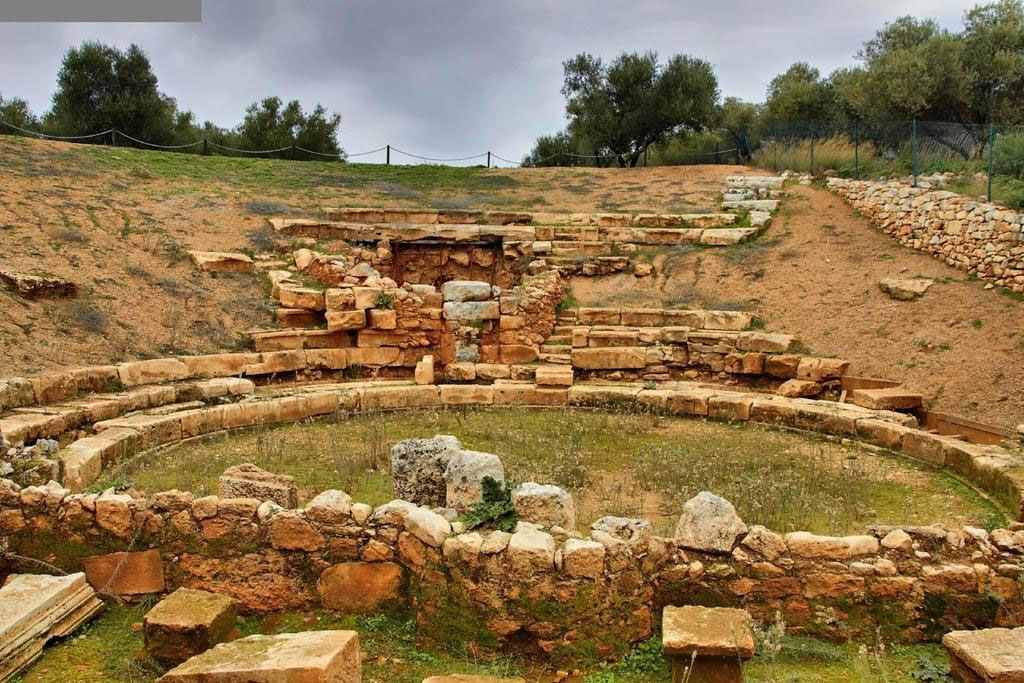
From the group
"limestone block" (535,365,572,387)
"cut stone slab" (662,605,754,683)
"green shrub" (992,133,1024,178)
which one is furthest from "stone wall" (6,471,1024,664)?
"green shrub" (992,133,1024,178)

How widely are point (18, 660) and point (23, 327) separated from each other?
26.7 feet

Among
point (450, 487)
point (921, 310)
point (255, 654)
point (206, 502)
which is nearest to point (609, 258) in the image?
point (921, 310)

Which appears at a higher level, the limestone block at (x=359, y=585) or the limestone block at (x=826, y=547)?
the limestone block at (x=826, y=547)

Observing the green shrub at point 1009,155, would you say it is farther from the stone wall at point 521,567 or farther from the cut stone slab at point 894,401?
the stone wall at point 521,567

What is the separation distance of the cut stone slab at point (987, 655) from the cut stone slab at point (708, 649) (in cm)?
135

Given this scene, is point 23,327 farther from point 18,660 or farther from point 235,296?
point 18,660

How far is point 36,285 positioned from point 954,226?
54.0ft

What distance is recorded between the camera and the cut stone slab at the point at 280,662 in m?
4.44

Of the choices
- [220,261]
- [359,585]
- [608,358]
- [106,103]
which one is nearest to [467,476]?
[359,585]

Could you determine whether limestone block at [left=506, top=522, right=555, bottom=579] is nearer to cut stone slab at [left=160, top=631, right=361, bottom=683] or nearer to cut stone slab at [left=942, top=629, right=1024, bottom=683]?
cut stone slab at [left=160, top=631, right=361, bottom=683]

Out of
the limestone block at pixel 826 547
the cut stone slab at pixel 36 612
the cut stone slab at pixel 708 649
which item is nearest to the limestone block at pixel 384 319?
the cut stone slab at pixel 36 612

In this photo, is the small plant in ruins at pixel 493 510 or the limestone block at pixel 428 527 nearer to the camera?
the limestone block at pixel 428 527

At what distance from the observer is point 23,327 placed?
476 inches

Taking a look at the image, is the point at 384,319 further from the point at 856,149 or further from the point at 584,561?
the point at 856,149
